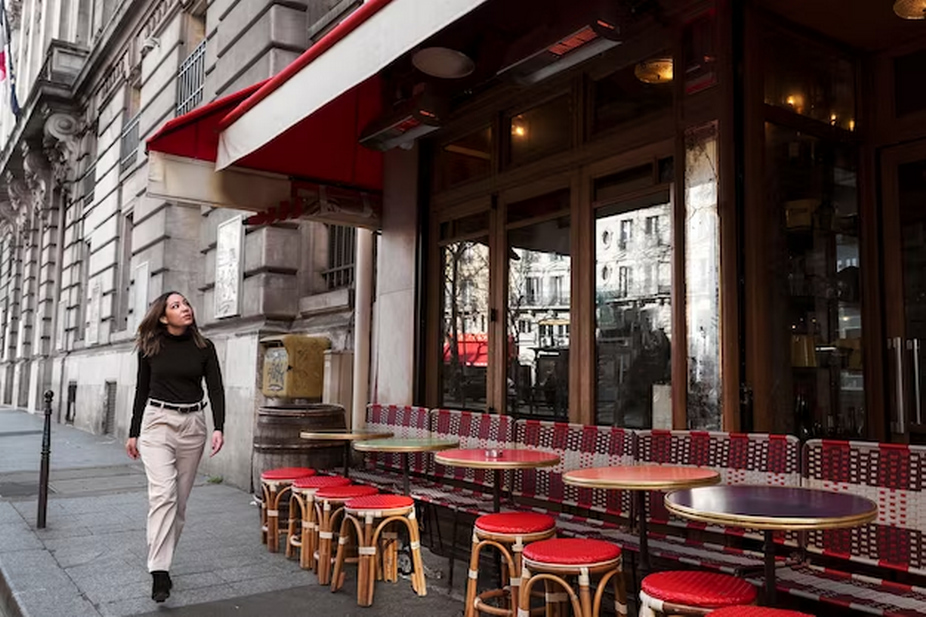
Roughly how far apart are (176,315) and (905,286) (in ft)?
16.4

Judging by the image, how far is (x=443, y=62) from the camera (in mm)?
6316

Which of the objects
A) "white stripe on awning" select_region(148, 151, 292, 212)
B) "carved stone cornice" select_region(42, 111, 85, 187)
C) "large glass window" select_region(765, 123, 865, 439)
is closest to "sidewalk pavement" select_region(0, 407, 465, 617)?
"large glass window" select_region(765, 123, 865, 439)

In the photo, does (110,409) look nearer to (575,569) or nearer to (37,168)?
(37,168)

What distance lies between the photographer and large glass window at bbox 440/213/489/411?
7133 millimetres

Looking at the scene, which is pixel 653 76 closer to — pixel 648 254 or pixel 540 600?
pixel 648 254

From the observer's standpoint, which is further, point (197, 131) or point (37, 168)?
point (37, 168)

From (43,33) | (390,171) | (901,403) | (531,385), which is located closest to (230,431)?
(390,171)

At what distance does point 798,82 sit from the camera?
5137 millimetres

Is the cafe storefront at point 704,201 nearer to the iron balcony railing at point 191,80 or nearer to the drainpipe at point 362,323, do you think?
the drainpipe at point 362,323

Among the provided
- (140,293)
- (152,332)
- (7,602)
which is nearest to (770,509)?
(152,332)

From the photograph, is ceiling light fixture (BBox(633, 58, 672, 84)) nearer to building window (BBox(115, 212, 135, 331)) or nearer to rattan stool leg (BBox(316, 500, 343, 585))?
rattan stool leg (BBox(316, 500, 343, 585))

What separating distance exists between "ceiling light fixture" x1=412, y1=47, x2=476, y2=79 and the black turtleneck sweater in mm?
2939

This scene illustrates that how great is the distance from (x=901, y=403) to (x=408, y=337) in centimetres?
457

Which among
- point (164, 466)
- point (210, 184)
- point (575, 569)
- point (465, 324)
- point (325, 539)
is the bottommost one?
point (325, 539)
